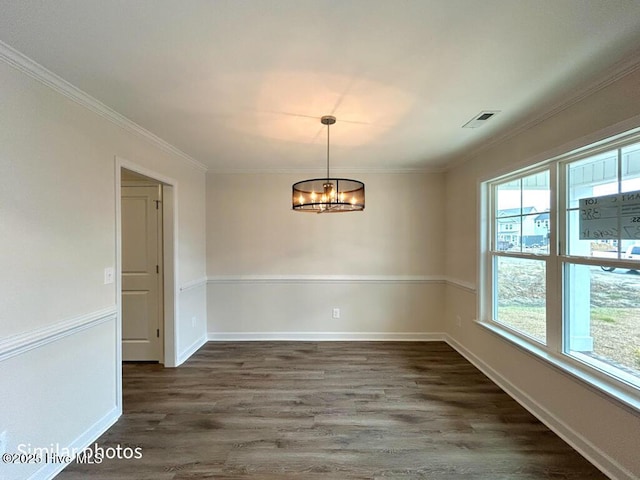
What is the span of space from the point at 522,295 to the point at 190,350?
3.82m

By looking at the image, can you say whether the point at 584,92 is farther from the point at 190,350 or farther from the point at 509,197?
the point at 190,350

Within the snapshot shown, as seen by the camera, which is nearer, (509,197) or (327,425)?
(327,425)

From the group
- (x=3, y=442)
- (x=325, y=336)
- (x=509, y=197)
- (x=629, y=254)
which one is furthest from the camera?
(x=325, y=336)

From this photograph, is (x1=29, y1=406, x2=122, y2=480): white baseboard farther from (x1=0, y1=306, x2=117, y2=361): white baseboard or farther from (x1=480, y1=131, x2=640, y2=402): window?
(x1=480, y1=131, x2=640, y2=402): window

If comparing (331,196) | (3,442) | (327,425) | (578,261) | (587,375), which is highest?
(331,196)

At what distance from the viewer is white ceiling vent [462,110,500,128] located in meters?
2.36

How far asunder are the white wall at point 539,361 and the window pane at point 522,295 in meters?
0.24

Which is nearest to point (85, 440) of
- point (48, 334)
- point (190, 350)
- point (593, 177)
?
point (48, 334)

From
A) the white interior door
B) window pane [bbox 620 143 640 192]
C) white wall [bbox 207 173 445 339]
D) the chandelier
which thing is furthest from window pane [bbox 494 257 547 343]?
the white interior door

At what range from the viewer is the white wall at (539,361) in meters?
1.74

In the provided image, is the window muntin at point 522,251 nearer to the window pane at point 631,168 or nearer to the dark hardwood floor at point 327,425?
the window pane at point 631,168

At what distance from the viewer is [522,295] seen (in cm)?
278

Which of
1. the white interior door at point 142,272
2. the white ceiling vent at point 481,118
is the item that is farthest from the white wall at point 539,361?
the white interior door at point 142,272

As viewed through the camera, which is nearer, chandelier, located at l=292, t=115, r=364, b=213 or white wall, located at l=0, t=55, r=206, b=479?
white wall, located at l=0, t=55, r=206, b=479
